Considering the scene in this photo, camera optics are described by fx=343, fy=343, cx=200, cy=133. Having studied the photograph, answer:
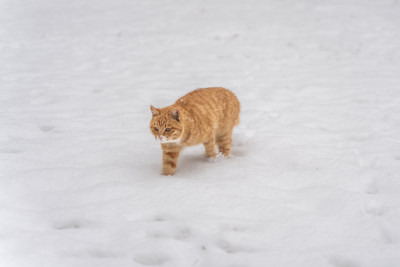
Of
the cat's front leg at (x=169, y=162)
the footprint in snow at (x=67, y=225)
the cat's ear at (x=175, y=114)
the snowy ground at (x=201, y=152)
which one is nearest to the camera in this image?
the snowy ground at (x=201, y=152)

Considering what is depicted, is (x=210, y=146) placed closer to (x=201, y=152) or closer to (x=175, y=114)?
(x=201, y=152)

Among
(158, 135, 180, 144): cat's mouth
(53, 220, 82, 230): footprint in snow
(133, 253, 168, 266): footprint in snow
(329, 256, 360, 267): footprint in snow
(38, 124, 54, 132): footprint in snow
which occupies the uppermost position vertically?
(158, 135, 180, 144): cat's mouth

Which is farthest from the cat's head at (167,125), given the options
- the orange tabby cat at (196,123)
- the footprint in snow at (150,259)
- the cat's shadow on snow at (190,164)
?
the footprint in snow at (150,259)

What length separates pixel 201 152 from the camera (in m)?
4.14

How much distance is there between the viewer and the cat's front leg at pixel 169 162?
344cm

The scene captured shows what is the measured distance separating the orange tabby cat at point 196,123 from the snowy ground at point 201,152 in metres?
0.23

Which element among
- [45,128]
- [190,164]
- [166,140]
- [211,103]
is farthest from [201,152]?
[45,128]

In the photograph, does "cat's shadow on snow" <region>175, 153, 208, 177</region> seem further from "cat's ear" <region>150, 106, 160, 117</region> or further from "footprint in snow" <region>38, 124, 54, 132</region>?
"footprint in snow" <region>38, 124, 54, 132</region>

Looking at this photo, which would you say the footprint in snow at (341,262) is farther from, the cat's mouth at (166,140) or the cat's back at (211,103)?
the cat's back at (211,103)

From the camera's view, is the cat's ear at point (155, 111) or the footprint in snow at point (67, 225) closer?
the footprint in snow at point (67, 225)

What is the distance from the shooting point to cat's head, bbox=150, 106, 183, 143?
3201 millimetres

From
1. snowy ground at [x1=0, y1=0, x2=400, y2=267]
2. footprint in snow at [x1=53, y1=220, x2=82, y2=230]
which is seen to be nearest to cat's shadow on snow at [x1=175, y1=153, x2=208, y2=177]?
snowy ground at [x1=0, y1=0, x2=400, y2=267]

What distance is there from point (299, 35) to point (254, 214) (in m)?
6.86

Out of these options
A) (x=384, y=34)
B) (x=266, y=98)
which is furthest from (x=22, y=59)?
(x=384, y=34)
